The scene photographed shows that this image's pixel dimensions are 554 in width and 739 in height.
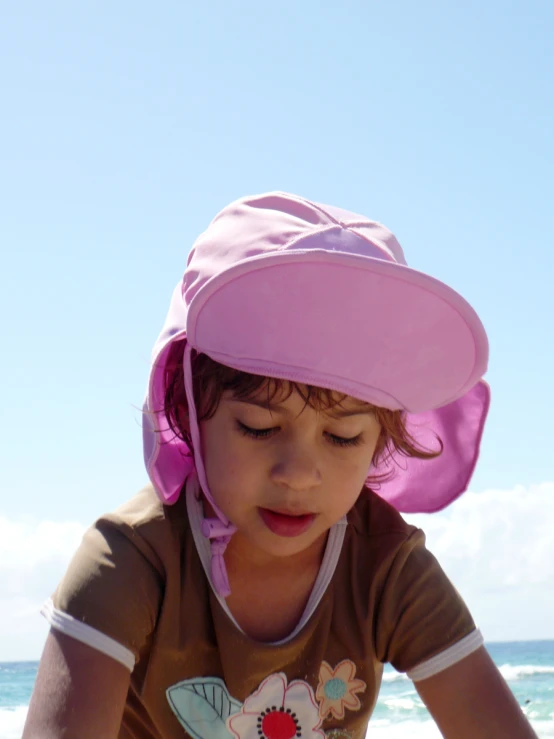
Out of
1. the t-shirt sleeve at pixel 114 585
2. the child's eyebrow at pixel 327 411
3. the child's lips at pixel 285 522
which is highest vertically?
the child's eyebrow at pixel 327 411

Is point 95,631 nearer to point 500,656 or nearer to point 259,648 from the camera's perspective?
point 259,648

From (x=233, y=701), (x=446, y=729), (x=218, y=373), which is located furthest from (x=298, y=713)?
(x=218, y=373)

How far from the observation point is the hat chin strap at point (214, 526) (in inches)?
92.2

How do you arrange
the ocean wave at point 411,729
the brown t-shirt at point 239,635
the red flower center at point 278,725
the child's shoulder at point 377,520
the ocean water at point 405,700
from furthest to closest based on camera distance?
1. the ocean water at point 405,700
2. the ocean wave at point 411,729
3. the child's shoulder at point 377,520
4. the red flower center at point 278,725
5. the brown t-shirt at point 239,635

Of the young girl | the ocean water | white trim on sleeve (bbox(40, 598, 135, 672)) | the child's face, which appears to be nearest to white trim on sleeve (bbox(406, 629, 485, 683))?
the young girl

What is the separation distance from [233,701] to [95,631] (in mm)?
415

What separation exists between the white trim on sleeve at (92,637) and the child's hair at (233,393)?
53 centimetres

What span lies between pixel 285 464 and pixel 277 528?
0.17 m

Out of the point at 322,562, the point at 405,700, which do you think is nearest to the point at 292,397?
the point at 322,562

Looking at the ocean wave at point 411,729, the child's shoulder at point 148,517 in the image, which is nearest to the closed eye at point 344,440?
the child's shoulder at point 148,517

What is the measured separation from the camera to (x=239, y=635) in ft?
7.79

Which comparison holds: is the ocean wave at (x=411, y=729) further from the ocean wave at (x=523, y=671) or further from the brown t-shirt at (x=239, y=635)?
the brown t-shirt at (x=239, y=635)

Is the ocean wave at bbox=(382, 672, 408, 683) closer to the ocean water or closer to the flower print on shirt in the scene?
the ocean water

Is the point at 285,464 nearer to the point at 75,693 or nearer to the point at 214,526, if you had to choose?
the point at 214,526
